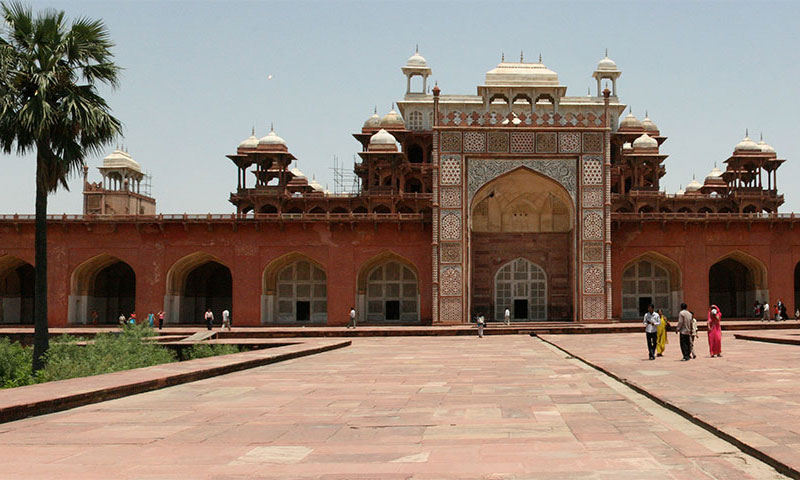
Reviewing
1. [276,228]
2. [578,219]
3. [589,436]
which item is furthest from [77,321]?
[589,436]

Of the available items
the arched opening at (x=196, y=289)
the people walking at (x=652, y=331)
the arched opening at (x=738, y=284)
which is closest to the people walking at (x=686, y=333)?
the people walking at (x=652, y=331)

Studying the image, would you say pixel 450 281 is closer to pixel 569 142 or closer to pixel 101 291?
pixel 569 142

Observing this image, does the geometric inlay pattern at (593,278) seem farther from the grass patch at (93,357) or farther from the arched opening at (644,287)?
the grass patch at (93,357)

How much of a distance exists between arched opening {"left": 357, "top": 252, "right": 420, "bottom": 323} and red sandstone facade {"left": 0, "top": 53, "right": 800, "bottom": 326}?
0.17 ft

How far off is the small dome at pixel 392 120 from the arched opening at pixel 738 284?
14414 mm

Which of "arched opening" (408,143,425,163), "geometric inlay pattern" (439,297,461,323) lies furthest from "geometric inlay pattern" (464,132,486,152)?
"arched opening" (408,143,425,163)

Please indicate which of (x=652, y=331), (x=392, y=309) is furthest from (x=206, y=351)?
(x=392, y=309)

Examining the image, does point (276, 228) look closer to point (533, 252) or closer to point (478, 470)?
point (533, 252)

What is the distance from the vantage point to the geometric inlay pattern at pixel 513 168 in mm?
25438

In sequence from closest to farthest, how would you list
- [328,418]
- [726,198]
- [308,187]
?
[328,418] → [726,198] → [308,187]

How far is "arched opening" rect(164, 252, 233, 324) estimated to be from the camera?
27.6m

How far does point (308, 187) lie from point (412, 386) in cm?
3018

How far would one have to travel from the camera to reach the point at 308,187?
38531 mm

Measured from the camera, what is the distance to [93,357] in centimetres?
1409
